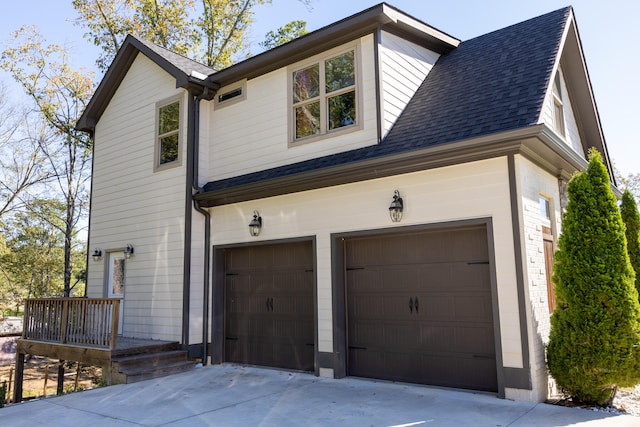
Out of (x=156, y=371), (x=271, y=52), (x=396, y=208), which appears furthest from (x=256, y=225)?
(x=271, y=52)

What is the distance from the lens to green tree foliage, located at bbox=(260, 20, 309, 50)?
19703 millimetres

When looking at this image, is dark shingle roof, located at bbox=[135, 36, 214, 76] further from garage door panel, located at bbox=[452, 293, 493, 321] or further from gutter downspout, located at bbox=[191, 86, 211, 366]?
garage door panel, located at bbox=[452, 293, 493, 321]

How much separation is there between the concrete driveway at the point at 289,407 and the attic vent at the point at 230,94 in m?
5.19

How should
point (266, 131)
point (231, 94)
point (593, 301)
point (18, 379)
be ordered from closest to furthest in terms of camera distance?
point (593, 301) < point (266, 131) < point (231, 94) < point (18, 379)

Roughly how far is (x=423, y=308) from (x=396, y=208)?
1372 millimetres

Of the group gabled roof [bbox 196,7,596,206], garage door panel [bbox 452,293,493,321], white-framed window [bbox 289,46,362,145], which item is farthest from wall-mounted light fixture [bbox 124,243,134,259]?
garage door panel [bbox 452,293,493,321]

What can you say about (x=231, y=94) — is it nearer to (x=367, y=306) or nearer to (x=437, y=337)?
(x=367, y=306)

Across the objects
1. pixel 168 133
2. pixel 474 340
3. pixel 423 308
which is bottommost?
pixel 474 340

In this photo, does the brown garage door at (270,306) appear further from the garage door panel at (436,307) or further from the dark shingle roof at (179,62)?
the dark shingle roof at (179,62)

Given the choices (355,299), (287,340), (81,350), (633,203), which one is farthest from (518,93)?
(81,350)

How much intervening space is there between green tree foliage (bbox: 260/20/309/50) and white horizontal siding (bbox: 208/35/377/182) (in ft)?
37.7

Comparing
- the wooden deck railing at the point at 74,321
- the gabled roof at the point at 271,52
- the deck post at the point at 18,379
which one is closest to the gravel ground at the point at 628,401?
the gabled roof at the point at 271,52

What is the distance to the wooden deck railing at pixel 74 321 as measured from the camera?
7.62m

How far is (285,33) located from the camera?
2005 cm
